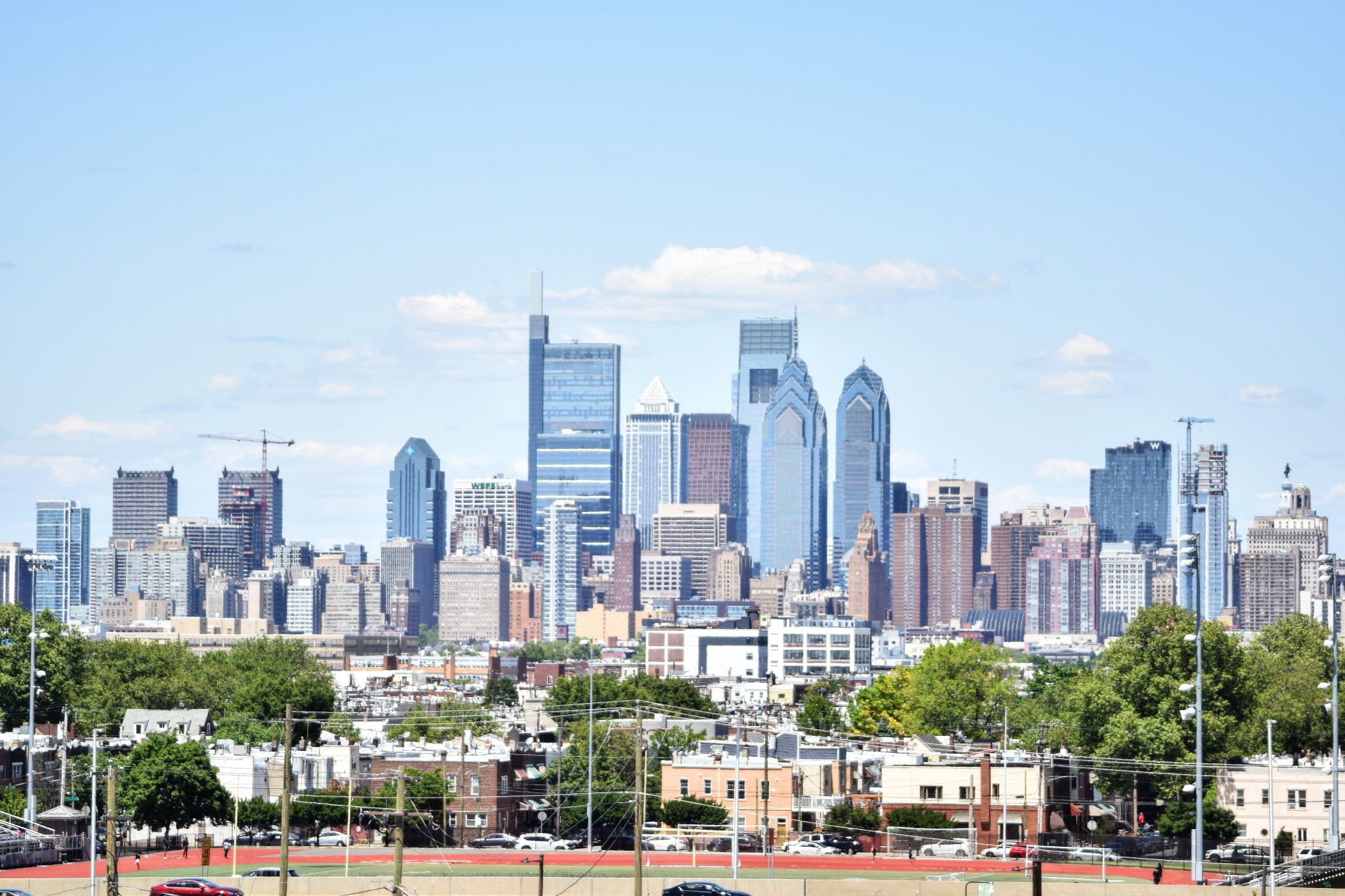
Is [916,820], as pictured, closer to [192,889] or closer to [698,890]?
[698,890]

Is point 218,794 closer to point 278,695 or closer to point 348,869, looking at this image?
point 348,869

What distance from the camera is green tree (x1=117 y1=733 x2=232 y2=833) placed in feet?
358

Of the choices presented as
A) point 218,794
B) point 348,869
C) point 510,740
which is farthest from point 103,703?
point 348,869

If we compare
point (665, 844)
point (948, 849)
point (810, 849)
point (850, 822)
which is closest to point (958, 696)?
point (850, 822)

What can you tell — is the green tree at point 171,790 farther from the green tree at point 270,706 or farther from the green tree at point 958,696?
the green tree at point 958,696

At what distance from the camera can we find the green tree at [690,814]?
4518 inches

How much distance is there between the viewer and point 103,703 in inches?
6708

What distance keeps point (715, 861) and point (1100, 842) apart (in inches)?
898

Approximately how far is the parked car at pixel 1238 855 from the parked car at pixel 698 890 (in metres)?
29.7

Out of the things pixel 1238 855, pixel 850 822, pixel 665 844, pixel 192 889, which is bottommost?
pixel 665 844

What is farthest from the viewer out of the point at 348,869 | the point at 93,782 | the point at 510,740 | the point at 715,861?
the point at 510,740

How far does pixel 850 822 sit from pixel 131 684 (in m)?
82.1

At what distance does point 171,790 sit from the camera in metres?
110

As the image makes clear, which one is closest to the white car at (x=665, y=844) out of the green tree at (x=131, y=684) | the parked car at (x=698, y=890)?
the parked car at (x=698, y=890)
